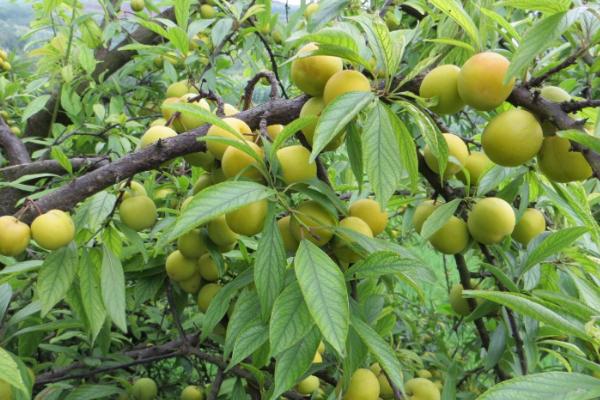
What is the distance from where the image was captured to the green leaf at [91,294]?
1130 mm

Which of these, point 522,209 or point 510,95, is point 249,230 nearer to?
point 510,95

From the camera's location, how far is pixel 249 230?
0.90 m

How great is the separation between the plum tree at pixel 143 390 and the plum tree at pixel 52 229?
90cm

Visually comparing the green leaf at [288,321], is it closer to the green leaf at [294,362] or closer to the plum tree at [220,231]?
the green leaf at [294,362]

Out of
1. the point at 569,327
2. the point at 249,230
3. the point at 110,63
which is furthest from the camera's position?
the point at 110,63

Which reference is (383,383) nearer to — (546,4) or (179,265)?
(179,265)

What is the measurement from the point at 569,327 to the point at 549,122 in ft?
1.06

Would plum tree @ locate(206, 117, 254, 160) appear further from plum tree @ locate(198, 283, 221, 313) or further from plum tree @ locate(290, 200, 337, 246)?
plum tree @ locate(198, 283, 221, 313)

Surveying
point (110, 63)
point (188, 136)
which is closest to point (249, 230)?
point (188, 136)

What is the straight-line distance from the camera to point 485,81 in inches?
31.3

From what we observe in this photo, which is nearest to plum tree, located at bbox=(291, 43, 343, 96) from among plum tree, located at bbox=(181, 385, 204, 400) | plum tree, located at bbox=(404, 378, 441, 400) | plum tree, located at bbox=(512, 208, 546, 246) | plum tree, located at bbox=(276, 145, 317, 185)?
plum tree, located at bbox=(276, 145, 317, 185)

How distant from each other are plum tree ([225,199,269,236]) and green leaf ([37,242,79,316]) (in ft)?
1.36

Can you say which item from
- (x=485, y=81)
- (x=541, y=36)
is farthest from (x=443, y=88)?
(x=541, y=36)

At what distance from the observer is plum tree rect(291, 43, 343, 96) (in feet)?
3.01
